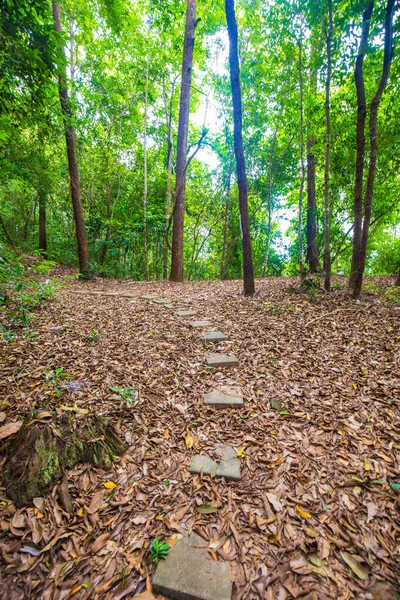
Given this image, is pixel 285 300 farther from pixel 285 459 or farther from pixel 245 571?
pixel 245 571

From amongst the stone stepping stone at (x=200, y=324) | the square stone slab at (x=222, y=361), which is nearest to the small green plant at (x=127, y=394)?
the square stone slab at (x=222, y=361)

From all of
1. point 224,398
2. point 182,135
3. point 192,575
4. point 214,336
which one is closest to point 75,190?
point 182,135

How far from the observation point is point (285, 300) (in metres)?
4.54

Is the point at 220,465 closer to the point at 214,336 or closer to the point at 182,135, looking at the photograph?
the point at 214,336

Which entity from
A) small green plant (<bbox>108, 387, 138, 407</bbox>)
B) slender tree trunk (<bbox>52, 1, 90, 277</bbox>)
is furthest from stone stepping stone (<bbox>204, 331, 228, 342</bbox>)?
slender tree trunk (<bbox>52, 1, 90, 277</bbox>)

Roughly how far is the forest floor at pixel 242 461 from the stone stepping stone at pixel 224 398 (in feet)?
0.18

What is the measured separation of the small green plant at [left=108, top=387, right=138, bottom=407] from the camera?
2111 mm

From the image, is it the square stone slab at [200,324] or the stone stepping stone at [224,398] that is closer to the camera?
the stone stepping stone at [224,398]

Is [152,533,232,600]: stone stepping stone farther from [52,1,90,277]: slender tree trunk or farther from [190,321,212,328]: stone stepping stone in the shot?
[52,1,90,277]: slender tree trunk

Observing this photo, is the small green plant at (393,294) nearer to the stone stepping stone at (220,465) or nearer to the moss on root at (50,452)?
the stone stepping stone at (220,465)

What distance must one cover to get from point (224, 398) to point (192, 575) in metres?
1.19

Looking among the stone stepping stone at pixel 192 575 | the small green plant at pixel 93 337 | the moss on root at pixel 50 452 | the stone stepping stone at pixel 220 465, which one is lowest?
the stone stepping stone at pixel 192 575

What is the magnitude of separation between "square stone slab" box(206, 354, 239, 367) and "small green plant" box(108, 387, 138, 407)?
87 centimetres

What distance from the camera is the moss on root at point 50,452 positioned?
1443 mm
